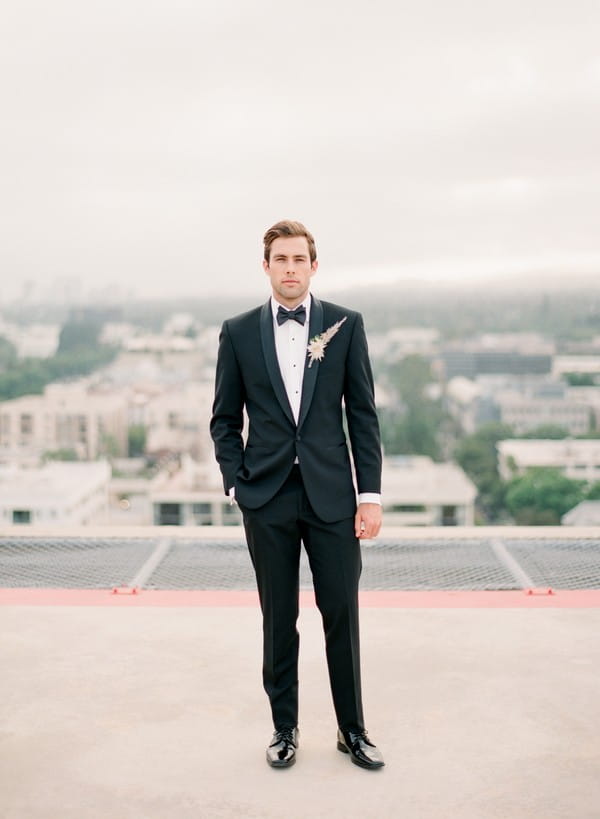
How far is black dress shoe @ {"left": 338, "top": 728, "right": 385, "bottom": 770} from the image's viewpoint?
172 centimetres

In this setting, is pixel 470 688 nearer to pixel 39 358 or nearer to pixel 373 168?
pixel 39 358

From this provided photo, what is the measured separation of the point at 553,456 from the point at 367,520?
13.2 meters

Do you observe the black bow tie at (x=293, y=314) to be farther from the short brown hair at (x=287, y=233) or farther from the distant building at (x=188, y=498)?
the distant building at (x=188, y=498)

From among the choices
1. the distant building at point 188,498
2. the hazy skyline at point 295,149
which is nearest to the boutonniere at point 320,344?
the distant building at point 188,498

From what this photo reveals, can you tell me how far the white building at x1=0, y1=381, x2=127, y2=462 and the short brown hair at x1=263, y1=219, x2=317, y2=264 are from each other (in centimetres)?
1471

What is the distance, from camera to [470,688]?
2105 millimetres

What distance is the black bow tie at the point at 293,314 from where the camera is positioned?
173 centimetres

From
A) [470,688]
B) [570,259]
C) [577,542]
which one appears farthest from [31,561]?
[570,259]

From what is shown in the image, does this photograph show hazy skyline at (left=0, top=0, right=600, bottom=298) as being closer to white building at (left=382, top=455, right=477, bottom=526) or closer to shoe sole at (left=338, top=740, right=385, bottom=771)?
white building at (left=382, top=455, right=477, bottom=526)

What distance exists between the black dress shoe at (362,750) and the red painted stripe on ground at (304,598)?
0.97 meters

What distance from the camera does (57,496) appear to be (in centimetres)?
1053

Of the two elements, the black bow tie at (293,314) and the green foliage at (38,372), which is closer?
the black bow tie at (293,314)

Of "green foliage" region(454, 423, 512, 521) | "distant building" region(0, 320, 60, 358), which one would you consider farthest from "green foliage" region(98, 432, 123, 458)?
"green foliage" region(454, 423, 512, 521)

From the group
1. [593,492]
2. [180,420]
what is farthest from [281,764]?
[180,420]
